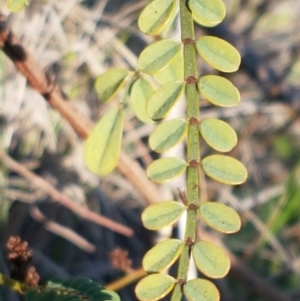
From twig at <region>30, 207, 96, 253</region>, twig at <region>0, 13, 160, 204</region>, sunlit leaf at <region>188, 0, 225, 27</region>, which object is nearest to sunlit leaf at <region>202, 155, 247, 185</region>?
sunlit leaf at <region>188, 0, 225, 27</region>

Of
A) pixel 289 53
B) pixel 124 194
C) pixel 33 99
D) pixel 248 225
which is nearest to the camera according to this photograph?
pixel 33 99

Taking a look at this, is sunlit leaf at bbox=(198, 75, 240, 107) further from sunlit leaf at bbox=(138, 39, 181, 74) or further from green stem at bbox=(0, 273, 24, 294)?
green stem at bbox=(0, 273, 24, 294)

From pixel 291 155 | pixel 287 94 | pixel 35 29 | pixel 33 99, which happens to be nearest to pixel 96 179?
pixel 33 99

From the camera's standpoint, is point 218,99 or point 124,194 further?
point 124,194

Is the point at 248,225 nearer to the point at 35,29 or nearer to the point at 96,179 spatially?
the point at 96,179

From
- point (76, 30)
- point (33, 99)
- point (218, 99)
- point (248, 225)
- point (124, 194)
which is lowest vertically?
point (248, 225)

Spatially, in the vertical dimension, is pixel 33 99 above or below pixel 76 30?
below

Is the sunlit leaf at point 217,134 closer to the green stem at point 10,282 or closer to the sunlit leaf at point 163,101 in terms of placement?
the sunlit leaf at point 163,101
